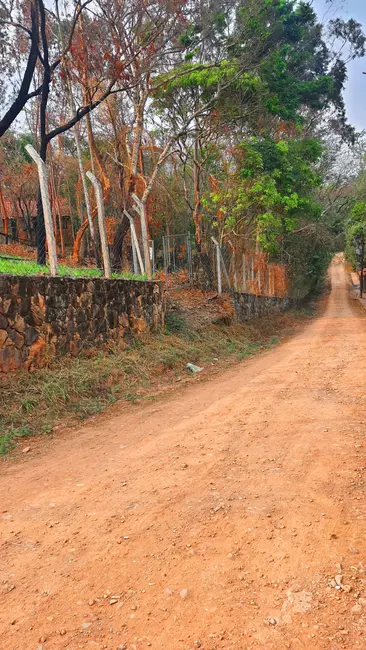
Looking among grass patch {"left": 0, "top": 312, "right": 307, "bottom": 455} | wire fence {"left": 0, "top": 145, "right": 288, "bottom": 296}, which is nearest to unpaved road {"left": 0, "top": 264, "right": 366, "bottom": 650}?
grass patch {"left": 0, "top": 312, "right": 307, "bottom": 455}

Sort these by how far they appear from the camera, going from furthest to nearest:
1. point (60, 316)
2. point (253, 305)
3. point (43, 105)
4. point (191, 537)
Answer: point (253, 305) → point (43, 105) → point (60, 316) → point (191, 537)

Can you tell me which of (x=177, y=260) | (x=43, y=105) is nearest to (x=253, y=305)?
(x=177, y=260)

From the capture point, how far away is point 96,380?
242 inches

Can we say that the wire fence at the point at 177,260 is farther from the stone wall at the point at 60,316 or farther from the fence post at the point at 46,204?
the fence post at the point at 46,204

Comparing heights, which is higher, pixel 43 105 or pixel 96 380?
pixel 43 105

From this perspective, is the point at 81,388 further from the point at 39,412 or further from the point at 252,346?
the point at 252,346

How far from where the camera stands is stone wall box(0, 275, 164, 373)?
5496 millimetres

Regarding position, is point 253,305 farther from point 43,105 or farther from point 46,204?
point 46,204

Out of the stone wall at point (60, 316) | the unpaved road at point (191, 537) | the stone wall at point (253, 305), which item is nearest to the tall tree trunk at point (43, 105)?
the stone wall at point (60, 316)

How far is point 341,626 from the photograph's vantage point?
6.23 feet

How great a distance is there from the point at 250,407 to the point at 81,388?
2.21 meters

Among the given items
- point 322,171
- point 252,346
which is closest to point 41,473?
point 252,346

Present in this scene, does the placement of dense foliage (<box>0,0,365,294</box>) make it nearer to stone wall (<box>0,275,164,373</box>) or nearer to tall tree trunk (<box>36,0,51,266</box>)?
tall tree trunk (<box>36,0,51,266</box>)

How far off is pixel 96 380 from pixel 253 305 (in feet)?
36.9
